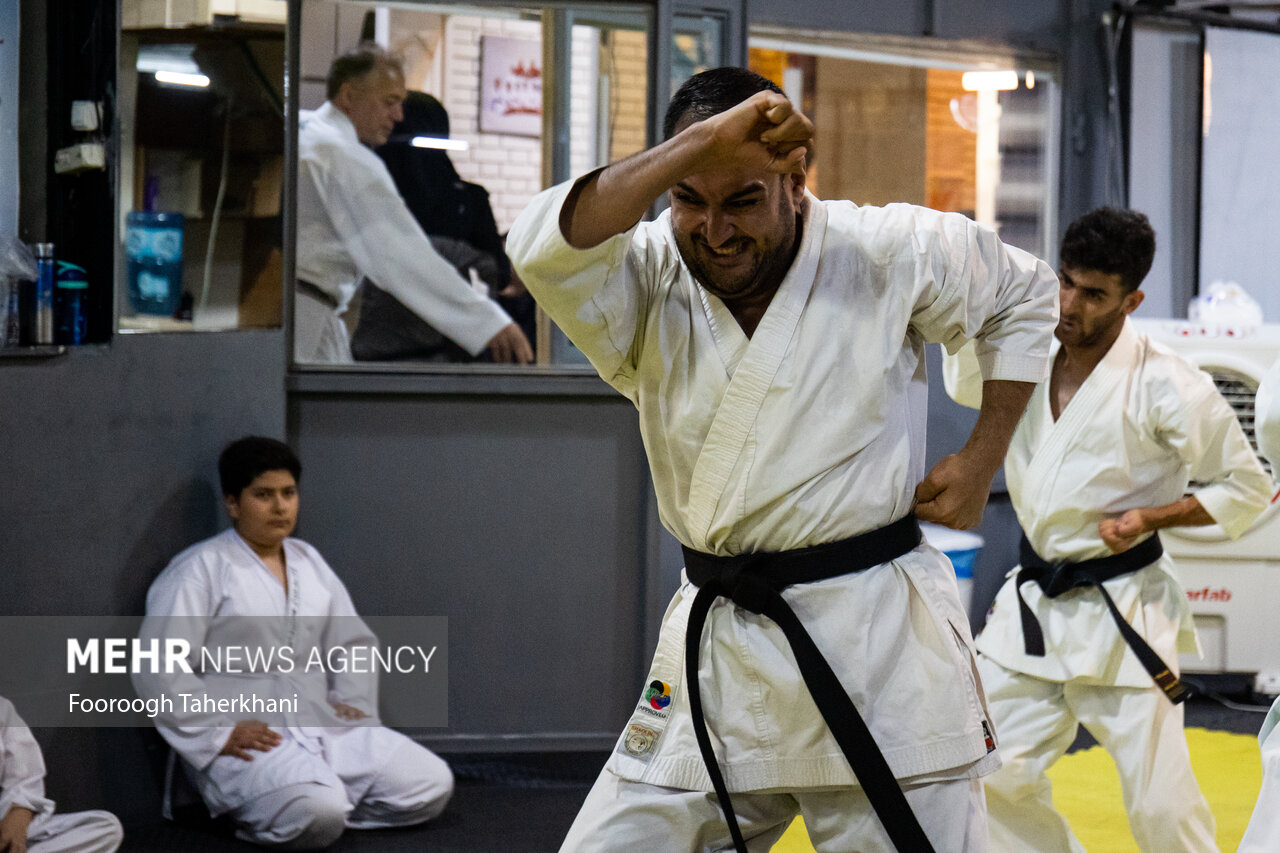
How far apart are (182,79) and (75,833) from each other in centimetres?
205

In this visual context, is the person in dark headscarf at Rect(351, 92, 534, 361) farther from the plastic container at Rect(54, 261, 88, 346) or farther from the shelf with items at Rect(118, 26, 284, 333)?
the plastic container at Rect(54, 261, 88, 346)

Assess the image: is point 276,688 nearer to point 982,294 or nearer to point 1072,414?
point 1072,414

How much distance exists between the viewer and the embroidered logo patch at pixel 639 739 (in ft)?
6.37

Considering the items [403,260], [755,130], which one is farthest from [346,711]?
[755,130]

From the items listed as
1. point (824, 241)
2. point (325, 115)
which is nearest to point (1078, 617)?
point (824, 241)

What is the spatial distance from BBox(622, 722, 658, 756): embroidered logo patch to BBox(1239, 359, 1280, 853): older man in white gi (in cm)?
82

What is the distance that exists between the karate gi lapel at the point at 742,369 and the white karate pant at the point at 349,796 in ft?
7.11

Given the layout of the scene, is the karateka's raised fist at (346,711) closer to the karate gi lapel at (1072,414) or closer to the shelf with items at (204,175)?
the shelf with items at (204,175)

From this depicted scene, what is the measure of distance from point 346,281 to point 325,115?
1.72 ft

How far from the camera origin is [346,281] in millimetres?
4465

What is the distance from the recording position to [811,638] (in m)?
1.89

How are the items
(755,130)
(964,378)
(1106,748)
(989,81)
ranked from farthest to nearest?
(989,81) < (1106,748) < (964,378) < (755,130)

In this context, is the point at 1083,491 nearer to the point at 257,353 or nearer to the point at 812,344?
the point at 812,344

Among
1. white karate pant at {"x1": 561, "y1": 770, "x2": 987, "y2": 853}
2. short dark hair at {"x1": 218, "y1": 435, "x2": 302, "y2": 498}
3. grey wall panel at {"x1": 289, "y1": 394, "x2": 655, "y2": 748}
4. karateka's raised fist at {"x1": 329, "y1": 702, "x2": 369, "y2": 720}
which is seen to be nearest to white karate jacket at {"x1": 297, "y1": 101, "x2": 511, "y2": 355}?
grey wall panel at {"x1": 289, "y1": 394, "x2": 655, "y2": 748}
